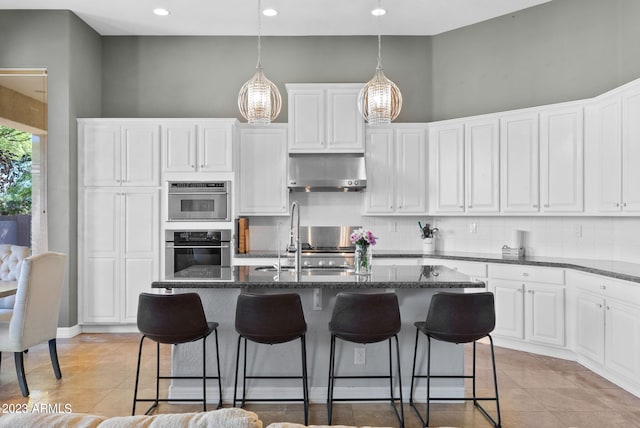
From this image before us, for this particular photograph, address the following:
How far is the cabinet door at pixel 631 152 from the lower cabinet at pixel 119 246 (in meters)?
4.67

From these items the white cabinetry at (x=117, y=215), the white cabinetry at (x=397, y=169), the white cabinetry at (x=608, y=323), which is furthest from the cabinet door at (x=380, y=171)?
the white cabinetry at (x=117, y=215)

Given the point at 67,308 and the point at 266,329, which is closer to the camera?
the point at 266,329

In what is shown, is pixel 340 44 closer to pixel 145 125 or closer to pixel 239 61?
pixel 239 61

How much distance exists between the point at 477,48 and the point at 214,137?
11.0ft

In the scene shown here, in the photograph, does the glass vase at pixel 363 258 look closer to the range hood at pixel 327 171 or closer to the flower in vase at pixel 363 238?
the flower in vase at pixel 363 238

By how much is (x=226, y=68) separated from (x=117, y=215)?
228 cm

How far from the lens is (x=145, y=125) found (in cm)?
502

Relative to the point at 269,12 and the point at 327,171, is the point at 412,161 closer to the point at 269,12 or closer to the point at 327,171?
the point at 327,171

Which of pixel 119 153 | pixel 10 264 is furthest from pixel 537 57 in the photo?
pixel 10 264

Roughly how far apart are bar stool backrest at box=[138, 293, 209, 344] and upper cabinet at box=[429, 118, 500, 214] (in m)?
3.43

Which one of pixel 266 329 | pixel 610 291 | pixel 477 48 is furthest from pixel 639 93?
pixel 266 329

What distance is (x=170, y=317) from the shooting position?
8.78 ft

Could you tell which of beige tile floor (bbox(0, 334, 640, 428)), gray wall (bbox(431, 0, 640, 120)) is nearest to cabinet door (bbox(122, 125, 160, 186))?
beige tile floor (bbox(0, 334, 640, 428))

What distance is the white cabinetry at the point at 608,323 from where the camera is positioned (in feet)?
10.6
